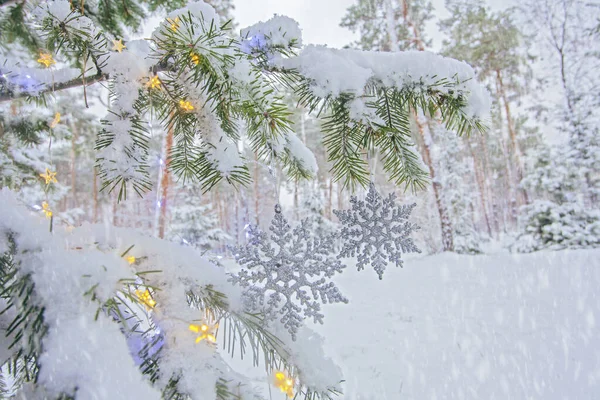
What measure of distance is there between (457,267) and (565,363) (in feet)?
13.2

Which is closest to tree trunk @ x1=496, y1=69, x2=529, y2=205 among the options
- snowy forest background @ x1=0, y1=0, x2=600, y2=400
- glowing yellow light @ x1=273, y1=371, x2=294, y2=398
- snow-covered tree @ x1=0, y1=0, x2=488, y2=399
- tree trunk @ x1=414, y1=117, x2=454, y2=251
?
snowy forest background @ x1=0, y1=0, x2=600, y2=400

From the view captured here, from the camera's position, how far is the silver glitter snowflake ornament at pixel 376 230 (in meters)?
0.81

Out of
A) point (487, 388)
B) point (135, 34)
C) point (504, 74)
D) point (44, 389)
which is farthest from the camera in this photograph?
point (504, 74)

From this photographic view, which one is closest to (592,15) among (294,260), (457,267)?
(457,267)

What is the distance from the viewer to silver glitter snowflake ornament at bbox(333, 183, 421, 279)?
0.81m

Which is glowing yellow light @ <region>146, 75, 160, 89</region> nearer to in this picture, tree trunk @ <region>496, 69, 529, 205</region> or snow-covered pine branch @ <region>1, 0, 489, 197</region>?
snow-covered pine branch @ <region>1, 0, 489, 197</region>

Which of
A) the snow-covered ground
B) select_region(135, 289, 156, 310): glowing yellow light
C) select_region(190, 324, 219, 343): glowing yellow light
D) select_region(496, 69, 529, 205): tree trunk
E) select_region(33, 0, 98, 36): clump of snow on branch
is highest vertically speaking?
select_region(496, 69, 529, 205): tree trunk

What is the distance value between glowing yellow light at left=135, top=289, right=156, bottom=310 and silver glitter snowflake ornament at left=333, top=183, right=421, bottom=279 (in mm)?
462

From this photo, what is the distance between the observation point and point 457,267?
7816mm

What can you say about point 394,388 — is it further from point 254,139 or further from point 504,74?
point 504,74

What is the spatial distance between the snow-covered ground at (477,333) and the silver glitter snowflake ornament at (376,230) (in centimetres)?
353

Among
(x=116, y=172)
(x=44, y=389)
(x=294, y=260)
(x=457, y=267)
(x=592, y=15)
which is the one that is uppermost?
(x=592, y=15)

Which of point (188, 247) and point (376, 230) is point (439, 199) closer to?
point (376, 230)

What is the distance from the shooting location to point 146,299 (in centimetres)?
74
